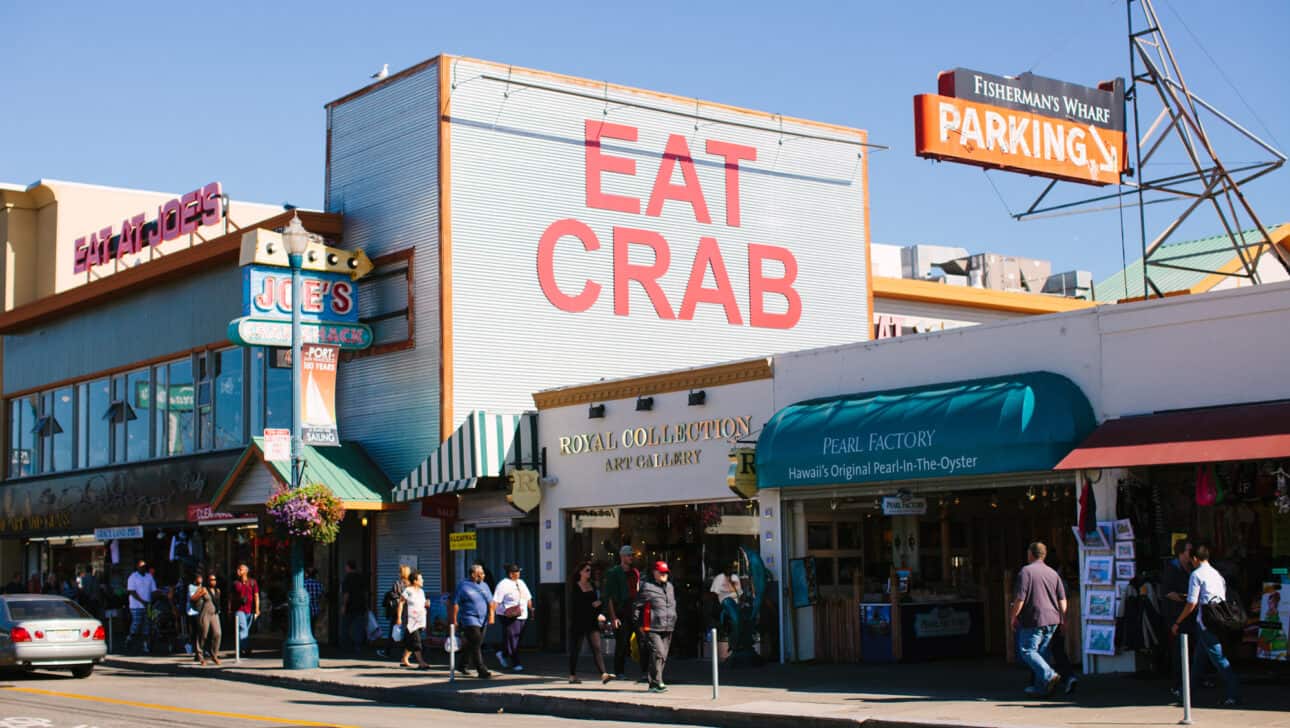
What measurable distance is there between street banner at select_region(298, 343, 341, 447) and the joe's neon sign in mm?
7084

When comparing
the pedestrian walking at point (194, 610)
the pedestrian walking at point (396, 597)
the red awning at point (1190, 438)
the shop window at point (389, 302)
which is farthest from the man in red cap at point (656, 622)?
the shop window at point (389, 302)

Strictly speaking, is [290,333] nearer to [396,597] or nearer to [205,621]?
[205,621]

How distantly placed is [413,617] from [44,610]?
6003mm

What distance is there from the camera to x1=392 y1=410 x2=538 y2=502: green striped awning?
85.4 ft

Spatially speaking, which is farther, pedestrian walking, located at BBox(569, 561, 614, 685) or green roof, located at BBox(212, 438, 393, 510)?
green roof, located at BBox(212, 438, 393, 510)

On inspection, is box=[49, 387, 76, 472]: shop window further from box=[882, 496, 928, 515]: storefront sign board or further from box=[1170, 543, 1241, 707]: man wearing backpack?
box=[1170, 543, 1241, 707]: man wearing backpack

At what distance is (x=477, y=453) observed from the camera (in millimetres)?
25984

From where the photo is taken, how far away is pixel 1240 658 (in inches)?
727

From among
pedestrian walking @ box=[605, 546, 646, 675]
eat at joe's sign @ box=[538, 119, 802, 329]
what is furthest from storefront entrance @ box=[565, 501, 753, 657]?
eat at joe's sign @ box=[538, 119, 802, 329]

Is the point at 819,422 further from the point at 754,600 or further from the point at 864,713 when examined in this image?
the point at 864,713

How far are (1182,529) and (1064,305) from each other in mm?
23159

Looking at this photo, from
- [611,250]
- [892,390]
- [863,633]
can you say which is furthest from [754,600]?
[611,250]

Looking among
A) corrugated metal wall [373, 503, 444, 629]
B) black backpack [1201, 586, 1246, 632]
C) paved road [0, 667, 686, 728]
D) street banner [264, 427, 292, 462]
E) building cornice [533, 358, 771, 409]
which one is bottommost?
paved road [0, 667, 686, 728]

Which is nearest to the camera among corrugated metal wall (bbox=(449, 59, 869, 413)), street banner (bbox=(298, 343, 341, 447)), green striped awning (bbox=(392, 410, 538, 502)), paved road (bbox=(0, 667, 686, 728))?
paved road (bbox=(0, 667, 686, 728))
